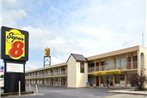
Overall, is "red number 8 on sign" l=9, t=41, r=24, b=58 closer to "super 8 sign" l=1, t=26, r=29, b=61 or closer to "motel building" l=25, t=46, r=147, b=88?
"super 8 sign" l=1, t=26, r=29, b=61

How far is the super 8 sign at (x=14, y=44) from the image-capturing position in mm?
21906

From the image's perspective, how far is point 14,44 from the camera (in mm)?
22781

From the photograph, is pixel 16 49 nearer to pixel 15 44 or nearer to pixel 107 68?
pixel 15 44

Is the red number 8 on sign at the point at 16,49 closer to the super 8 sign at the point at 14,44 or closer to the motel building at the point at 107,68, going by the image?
the super 8 sign at the point at 14,44

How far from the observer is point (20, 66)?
22953mm

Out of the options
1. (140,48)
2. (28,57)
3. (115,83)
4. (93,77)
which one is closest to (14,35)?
(28,57)

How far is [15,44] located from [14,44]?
108mm

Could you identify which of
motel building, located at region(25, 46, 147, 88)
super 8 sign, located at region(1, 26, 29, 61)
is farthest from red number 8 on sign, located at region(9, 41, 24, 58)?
motel building, located at region(25, 46, 147, 88)

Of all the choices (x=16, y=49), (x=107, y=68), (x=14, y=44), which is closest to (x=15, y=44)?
(x=14, y=44)

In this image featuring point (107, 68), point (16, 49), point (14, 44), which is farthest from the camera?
point (107, 68)

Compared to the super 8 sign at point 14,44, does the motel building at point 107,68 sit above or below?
below

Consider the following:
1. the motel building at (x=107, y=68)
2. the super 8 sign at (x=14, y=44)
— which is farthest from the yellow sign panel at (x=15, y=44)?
the motel building at (x=107, y=68)

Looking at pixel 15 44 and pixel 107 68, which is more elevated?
pixel 15 44

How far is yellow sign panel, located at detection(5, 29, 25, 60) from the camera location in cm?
2223
